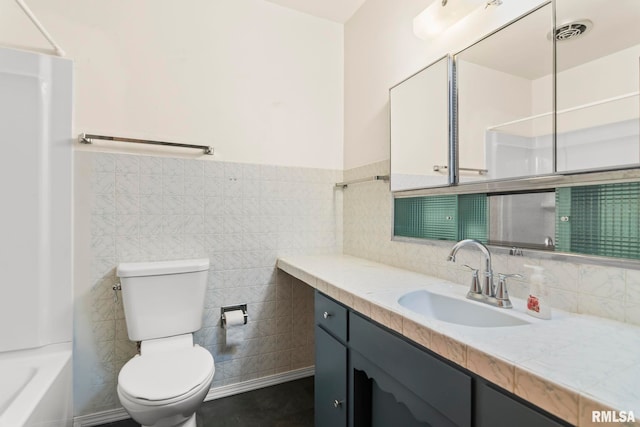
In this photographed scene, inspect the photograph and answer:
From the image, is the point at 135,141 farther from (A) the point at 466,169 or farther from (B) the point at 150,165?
(A) the point at 466,169

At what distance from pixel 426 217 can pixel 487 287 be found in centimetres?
53

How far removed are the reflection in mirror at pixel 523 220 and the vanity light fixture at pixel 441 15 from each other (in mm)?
794

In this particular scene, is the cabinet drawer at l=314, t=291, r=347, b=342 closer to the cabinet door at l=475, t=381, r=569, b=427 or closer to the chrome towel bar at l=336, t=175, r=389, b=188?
the cabinet door at l=475, t=381, r=569, b=427

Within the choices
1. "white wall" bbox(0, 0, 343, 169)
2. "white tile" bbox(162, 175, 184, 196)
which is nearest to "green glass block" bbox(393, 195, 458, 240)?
"white wall" bbox(0, 0, 343, 169)

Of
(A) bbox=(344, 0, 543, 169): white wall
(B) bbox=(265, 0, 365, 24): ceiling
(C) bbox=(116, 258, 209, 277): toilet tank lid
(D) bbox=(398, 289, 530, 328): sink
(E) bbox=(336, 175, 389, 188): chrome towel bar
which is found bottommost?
(D) bbox=(398, 289, 530, 328): sink

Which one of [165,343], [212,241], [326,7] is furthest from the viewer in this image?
[326,7]

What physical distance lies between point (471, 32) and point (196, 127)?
60.8 inches

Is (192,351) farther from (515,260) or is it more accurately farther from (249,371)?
(515,260)

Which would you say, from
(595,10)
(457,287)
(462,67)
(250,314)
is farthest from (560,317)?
(250,314)

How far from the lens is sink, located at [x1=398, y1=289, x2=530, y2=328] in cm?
100

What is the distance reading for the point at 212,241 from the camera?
6.16ft

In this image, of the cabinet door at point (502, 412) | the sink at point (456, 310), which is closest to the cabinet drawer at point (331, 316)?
the sink at point (456, 310)

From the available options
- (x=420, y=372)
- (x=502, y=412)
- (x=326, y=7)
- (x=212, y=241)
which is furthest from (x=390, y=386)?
(x=326, y=7)

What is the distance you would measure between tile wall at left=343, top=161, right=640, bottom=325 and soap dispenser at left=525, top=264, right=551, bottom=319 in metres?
0.06
